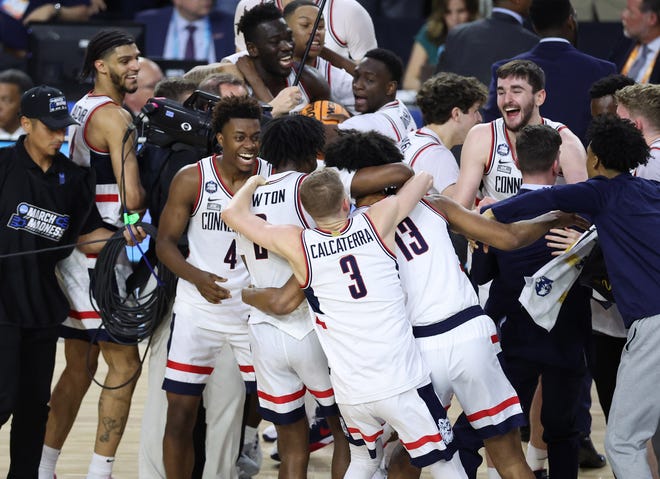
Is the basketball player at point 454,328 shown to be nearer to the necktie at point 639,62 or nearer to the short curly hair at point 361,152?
the short curly hair at point 361,152

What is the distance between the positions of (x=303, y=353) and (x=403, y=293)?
0.49m

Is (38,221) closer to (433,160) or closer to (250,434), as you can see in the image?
(250,434)

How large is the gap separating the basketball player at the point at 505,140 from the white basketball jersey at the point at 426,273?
3.09 feet

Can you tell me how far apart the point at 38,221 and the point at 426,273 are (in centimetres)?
182

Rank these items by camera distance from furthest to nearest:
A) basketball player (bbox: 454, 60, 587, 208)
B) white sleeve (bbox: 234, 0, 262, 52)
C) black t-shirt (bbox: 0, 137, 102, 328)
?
white sleeve (bbox: 234, 0, 262, 52)
basketball player (bbox: 454, 60, 587, 208)
black t-shirt (bbox: 0, 137, 102, 328)

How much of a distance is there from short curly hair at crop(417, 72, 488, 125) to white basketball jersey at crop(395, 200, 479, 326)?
1364mm

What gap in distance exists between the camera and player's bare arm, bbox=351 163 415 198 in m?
4.68

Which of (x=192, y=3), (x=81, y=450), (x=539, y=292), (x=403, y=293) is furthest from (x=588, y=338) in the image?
(x=192, y=3)

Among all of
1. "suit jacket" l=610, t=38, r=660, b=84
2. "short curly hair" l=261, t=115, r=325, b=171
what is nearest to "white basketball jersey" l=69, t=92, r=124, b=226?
"short curly hair" l=261, t=115, r=325, b=171

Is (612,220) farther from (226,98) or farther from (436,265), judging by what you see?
(226,98)

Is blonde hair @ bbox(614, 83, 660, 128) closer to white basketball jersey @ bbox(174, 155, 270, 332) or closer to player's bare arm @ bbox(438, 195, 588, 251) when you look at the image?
player's bare arm @ bbox(438, 195, 588, 251)

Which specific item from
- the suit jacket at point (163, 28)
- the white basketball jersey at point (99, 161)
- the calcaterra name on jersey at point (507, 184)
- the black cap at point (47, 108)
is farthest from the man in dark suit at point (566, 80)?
the suit jacket at point (163, 28)

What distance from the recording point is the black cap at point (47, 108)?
535 centimetres

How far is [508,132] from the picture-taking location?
5684 millimetres
